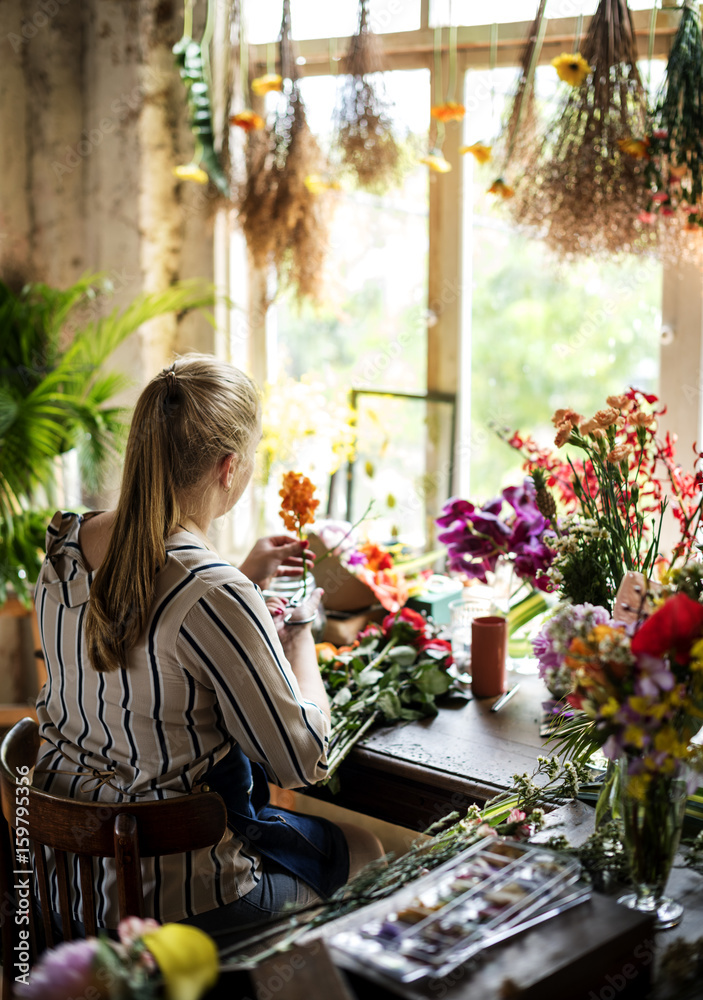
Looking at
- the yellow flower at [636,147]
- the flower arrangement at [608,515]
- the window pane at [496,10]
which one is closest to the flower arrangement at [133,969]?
the flower arrangement at [608,515]

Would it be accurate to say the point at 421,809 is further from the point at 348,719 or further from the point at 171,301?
the point at 171,301

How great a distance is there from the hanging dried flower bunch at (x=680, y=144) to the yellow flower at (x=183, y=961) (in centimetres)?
174

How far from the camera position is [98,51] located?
2830mm

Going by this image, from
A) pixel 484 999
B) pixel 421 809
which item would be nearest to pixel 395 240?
pixel 421 809

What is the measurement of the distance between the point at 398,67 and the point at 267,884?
2.22 m

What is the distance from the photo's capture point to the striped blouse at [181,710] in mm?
1308

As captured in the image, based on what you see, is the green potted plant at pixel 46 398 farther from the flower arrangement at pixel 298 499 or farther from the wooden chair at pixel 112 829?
the wooden chair at pixel 112 829

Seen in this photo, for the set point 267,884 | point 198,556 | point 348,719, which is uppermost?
point 198,556

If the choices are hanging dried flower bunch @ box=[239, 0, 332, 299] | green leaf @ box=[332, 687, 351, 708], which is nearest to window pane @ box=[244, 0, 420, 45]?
hanging dried flower bunch @ box=[239, 0, 332, 299]

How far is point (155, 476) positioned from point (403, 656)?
2.58 feet

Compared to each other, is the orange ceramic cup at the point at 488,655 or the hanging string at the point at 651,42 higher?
the hanging string at the point at 651,42

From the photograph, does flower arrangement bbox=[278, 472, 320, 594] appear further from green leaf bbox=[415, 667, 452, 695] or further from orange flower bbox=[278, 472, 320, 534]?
green leaf bbox=[415, 667, 452, 695]

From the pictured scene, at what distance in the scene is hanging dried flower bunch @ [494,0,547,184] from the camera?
2.16m

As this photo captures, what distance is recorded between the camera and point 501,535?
1.87 m
